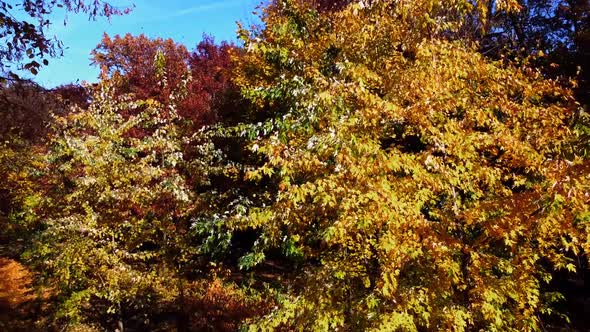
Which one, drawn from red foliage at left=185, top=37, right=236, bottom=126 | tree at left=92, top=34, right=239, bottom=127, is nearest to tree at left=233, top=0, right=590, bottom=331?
tree at left=92, top=34, right=239, bottom=127

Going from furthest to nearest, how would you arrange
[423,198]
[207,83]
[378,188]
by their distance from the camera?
1. [207,83]
2. [423,198]
3. [378,188]

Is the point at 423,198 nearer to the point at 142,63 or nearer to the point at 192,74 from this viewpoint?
the point at 192,74

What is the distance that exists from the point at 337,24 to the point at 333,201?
6998mm

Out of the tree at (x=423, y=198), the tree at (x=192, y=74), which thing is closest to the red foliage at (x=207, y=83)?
the tree at (x=192, y=74)

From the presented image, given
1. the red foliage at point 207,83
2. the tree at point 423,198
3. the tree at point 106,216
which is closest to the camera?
the tree at point 423,198

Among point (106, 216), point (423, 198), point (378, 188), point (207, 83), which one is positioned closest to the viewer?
point (378, 188)

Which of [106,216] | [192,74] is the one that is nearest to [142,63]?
[192,74]

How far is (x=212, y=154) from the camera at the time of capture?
11.0 meters

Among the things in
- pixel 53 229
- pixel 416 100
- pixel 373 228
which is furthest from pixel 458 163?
pixel 53 229

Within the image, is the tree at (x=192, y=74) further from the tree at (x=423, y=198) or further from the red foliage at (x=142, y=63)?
the tree at (x=423, y=198)

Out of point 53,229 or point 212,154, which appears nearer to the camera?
point 53,229

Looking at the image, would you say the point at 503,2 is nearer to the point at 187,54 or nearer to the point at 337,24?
the point at 337,24

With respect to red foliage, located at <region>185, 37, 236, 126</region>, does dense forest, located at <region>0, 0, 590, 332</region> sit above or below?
below

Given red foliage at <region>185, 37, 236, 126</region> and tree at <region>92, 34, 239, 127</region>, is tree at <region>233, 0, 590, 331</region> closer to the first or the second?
tree at <region>92, 34, 239, 127</region>
